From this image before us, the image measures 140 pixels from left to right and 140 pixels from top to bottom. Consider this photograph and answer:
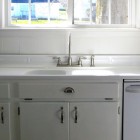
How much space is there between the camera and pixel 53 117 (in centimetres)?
246

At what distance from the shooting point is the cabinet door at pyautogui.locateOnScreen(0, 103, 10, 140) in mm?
2451

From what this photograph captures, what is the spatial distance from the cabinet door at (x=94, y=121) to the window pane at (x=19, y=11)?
4.02 ft

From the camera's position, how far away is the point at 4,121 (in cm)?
247

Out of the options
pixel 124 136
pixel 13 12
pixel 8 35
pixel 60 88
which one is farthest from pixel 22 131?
pixel 13 12

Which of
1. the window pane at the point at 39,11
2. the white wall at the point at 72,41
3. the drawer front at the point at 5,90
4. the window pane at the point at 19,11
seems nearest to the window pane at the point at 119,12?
the white wall at the point at 72,41

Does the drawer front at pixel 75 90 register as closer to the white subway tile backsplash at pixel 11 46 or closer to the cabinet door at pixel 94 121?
the cabinet door at pixel 94 121

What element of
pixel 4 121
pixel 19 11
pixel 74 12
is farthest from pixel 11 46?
pixel 4 121

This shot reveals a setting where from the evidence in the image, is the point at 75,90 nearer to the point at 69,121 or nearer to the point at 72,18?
the point at 69,121

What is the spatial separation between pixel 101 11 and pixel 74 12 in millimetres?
296

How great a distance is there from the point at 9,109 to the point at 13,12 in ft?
3.89

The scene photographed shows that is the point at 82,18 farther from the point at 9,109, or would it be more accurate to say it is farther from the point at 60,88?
the point at 9,109

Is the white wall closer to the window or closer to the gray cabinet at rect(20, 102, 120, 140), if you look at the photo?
the window

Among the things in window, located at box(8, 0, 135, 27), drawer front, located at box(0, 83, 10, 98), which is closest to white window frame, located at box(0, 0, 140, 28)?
window, located at box(8, 0, 135, 27)

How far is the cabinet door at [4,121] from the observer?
2.45m
